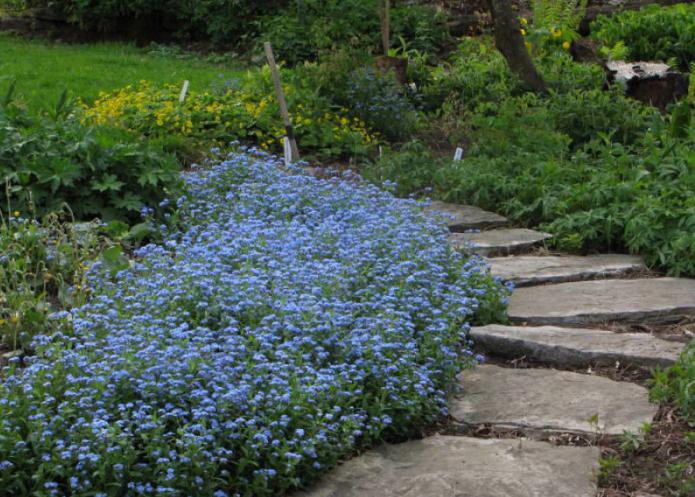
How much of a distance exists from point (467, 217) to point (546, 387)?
8.04 ft

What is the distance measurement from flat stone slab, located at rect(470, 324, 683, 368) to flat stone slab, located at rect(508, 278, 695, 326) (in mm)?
164

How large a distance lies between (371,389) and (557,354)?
104 centimetres

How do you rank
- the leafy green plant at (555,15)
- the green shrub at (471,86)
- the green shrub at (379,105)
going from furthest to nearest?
the leafy green plant at (555,15) < the green shrub at (471,86) < the green shrub at (379,105)

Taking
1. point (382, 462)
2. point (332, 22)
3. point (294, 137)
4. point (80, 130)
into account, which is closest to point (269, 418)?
point (382, 462)

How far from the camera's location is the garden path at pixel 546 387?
3402 millimetres

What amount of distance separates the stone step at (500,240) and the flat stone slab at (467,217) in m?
0.11

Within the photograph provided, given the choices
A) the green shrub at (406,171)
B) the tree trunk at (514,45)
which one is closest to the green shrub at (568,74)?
the tree trunk at (514,45)

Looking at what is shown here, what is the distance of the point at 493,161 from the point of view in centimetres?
707

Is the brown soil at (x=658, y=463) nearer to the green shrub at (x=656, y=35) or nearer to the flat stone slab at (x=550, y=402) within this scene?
the flat stone slab at (x=550, y=402)

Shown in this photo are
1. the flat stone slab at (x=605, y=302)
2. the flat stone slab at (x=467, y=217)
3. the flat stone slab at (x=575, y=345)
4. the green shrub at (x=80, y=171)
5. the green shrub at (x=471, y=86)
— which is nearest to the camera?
the flat stone slab at (x=575, y=345)

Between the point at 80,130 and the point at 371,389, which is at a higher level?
the point at 80,130

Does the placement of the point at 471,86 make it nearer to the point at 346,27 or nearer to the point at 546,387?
the point at 346,27

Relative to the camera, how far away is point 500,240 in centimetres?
607

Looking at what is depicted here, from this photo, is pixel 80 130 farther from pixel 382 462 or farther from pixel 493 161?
pixel 382 462
